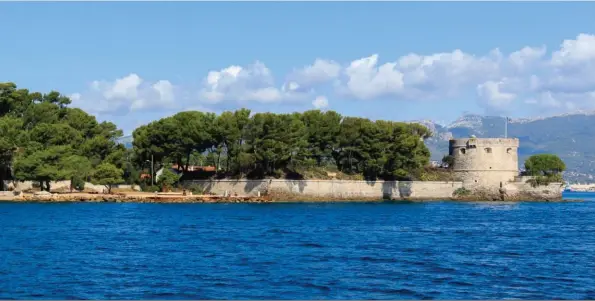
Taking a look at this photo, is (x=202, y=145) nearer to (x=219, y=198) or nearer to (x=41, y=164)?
(x=219, y=198)

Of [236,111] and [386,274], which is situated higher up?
[236,111]

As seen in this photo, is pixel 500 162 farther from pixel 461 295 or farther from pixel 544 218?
pixel 461 295

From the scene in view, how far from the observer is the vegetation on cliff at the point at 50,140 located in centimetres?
6122

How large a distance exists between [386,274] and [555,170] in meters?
65.5

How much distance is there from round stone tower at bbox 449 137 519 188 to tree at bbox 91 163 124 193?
30672mm

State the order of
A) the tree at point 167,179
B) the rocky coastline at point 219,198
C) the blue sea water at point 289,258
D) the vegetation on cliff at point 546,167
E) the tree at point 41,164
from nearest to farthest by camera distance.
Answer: the blue sea water at point 289,258
the tree at point 41,164
the rocky coastline at point 219,198
the tree at point 167,179
the vegetation on cliff at point 546,167

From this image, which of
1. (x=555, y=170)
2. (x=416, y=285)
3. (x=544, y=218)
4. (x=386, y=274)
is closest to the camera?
(x=416, y=285)

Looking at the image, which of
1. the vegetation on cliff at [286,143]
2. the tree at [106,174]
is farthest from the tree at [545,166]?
the tree at [106,174]

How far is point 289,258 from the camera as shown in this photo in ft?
86.7

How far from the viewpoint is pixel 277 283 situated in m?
21.3

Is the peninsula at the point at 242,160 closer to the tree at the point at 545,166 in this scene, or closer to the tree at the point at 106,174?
the tree at the point at 106,174

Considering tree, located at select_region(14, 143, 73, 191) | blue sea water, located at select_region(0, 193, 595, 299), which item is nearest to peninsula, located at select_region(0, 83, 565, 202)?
tree, located at select_region(14, 143, 73, 191)

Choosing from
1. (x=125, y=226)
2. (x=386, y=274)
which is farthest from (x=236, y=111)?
(x=386, y=274)

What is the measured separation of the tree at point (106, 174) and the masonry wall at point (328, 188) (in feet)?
25.3
